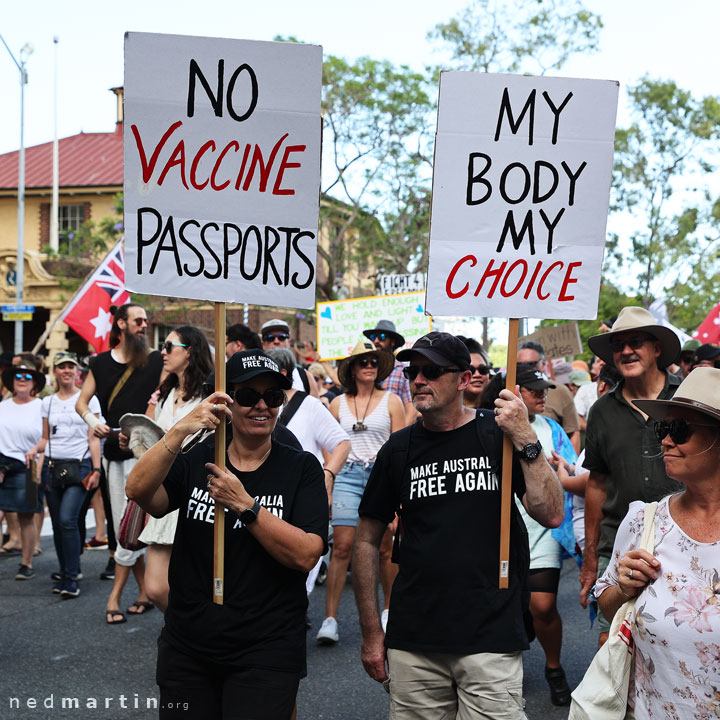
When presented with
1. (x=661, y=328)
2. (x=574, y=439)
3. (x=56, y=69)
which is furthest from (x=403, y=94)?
(x=661, y=328)

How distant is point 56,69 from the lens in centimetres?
3791

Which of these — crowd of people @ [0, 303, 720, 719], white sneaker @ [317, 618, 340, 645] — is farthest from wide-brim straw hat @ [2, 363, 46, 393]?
crowd of people @ [0, 303, 720, 719]

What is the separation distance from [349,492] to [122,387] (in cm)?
189

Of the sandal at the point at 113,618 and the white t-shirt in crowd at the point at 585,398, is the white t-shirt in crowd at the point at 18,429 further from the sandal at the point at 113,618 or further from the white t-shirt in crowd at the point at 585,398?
the white t-shirt in crowd at the point at 585,398

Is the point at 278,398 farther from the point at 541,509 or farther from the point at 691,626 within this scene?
the point at 691,626

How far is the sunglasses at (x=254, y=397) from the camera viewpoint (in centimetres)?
369

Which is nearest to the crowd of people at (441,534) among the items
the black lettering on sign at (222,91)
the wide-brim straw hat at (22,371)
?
the black lettering on sign at (222,91)

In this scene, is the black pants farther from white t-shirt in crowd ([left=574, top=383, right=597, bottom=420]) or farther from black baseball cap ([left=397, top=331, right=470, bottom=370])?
white t-shirt in crowd ([left=574, top=383, right=597, bottom=420])

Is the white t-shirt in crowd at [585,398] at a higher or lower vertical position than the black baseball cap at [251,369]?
lower

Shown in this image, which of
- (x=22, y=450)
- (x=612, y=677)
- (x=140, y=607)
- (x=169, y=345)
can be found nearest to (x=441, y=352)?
(x=612, y=677)

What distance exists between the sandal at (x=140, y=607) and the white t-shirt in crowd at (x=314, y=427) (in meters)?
2.23

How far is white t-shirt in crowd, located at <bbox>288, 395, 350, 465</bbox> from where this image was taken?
6430 millimetres

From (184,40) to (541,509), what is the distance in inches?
84.8

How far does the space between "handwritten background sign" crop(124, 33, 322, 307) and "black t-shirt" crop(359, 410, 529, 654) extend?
0.79 m
